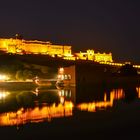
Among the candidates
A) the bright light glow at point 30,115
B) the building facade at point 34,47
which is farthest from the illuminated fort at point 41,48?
the bright light glow at point 30,115

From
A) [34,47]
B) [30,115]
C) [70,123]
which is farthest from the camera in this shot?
[34,47]

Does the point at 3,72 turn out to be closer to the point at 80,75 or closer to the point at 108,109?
the point at 80,75

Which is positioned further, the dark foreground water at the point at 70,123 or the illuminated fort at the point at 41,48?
the illuminated fort at the point at 41,48

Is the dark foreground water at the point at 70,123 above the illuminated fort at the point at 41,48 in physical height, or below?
below

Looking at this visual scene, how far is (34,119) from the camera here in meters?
9.07

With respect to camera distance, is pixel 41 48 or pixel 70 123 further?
pixel 41 48

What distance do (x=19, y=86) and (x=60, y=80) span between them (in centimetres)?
397

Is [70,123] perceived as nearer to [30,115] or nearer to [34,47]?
[30,115]

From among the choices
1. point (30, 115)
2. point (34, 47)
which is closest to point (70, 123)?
point (30, 115)

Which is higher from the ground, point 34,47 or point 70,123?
point 34,47

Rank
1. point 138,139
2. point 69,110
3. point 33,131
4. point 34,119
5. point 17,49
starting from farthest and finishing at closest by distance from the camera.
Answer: point 17,49 < point 69,110 < point 34,119 < point 33,131 < point 138,139

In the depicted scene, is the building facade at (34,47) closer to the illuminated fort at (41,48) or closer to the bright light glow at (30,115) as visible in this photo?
the illuminated fort at (41,48)

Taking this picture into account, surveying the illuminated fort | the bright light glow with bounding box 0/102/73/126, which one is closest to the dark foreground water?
the bright light glow with bounding box 0/102/73/126

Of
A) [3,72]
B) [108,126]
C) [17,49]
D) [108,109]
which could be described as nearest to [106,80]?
[3,72]
